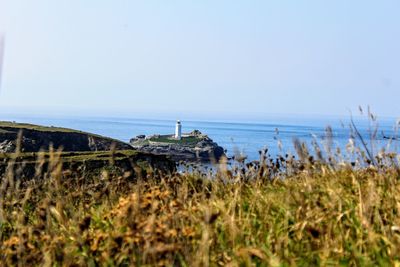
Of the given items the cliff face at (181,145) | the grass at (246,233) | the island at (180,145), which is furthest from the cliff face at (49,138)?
the grass at (246,233)

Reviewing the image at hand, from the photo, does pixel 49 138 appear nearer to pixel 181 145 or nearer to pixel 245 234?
pixel 181 145

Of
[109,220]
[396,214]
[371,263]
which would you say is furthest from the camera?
[109,220]

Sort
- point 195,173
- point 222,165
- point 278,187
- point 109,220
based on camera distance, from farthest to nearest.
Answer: point 195,173
point 278,187
point 222,165
point 109,220

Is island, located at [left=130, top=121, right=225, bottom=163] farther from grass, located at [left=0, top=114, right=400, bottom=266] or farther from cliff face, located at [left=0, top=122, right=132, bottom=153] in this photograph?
grass, located at [left=0, top=114, right=400, bottom=266]

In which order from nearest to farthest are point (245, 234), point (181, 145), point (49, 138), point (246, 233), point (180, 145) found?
1. point (246, 233)
2. point (245, 234)
3. point (49, 138)
4. point (180, 145)
5. point (181, 145)

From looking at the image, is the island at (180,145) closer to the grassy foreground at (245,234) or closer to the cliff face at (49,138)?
the cliff face at (49,138)

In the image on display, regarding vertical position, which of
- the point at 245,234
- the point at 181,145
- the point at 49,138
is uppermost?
the point at 245,234

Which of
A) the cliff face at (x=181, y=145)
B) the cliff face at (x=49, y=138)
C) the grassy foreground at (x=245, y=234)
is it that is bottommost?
the cliff face at (x=181, y=145)

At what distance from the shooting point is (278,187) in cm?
733

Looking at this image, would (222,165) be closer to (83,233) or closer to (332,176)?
(332,176)

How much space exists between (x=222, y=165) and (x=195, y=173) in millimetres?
2612

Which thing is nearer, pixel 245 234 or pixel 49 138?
pixel 245 234

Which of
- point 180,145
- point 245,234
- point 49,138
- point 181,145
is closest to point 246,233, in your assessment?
point 245,234

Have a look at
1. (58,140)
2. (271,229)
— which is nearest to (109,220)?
(271,229)
